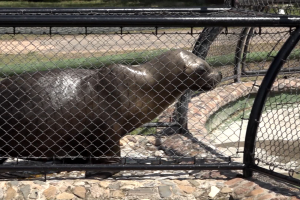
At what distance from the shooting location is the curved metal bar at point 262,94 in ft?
12.9

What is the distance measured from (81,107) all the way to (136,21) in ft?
4.26

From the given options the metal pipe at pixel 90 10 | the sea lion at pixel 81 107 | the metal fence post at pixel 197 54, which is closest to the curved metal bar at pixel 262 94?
the sea lion at pixel 81 107

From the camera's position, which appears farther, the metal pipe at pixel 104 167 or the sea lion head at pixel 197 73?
the sea lion head at pixel 197 73

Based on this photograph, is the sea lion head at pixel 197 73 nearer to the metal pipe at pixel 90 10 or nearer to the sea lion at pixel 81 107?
the sea lion at pixel 81 107

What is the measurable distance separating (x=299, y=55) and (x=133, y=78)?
474cm

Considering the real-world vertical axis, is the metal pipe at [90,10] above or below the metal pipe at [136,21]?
above

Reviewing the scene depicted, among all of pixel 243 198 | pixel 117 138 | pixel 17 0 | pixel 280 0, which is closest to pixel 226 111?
pixel 280 0

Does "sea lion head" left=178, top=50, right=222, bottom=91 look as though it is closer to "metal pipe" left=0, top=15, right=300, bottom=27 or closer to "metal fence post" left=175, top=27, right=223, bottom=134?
"metal fence post" left=175, top=27, right=223, bottom=134

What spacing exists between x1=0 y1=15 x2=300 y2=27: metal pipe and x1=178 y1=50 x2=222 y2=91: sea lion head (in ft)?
3.62

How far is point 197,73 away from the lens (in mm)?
5027

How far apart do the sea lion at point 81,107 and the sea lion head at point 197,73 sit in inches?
0.5

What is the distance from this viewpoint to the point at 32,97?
15.8ft

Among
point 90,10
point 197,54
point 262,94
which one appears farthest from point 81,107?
point 262,94

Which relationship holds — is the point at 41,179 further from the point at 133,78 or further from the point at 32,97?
the point at 133,78
